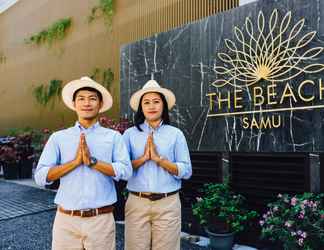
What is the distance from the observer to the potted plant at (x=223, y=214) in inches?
175

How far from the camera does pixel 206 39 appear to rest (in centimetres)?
541

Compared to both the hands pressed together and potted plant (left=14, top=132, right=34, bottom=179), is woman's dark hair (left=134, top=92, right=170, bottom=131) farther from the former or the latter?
potted plant (left=14, top=132, right=34, bottom=179)

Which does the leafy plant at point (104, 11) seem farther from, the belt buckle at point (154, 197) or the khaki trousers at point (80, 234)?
the khaki trousers at point (80, 234)

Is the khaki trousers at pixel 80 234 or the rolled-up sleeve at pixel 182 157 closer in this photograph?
the khaki trousers at pixel 80 234

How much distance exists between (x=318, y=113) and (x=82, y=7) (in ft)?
26.7

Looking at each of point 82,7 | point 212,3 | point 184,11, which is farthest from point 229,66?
point 82,7

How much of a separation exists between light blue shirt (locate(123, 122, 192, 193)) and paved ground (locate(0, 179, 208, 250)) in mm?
2027

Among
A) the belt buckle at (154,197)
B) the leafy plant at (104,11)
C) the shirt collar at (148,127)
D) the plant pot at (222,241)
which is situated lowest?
the plant pot at (222,241)

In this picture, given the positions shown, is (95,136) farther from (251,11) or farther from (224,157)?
(251,11)

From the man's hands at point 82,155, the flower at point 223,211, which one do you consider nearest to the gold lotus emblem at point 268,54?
the flower at point 223,211

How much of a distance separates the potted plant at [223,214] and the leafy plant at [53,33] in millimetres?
8183

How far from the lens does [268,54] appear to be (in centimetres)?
463

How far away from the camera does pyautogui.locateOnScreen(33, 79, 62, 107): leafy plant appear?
1142cm

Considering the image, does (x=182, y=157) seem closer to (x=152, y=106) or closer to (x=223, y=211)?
(x=152, y=106)
